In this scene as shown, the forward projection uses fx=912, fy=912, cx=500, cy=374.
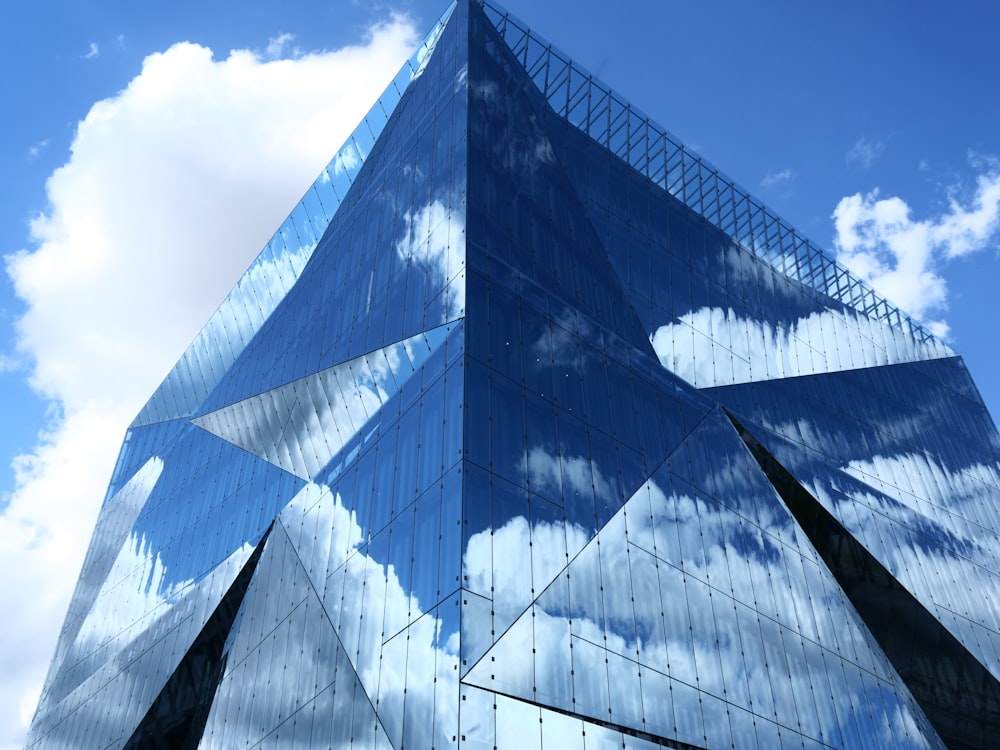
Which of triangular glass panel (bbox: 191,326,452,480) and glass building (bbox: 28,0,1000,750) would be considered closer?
glass building (bbox: 28,0,1000,750)

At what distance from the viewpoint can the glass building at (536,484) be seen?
60.0 feet

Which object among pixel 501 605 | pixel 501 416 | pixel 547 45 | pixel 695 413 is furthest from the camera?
pixel 547 45

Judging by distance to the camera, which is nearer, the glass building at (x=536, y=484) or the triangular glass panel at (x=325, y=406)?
the glass building at (x=536, y=484)

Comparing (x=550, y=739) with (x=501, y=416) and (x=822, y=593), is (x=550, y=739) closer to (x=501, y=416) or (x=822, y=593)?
(x=501, y=416)

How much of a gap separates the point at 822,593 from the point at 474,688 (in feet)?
49.1

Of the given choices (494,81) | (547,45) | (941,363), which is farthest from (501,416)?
(941,363)

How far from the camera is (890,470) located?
3484 centimetres

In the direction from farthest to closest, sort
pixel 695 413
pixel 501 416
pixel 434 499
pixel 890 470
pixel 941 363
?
pixel 941 363 < pixel 890 470 < pixel 695 413 < pixel 501 416 < pixel 434 499

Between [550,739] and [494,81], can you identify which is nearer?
[550,739]

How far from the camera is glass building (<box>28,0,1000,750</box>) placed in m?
18.3

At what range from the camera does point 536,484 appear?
19.4 metres

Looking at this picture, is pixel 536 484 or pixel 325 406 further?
pixel 325 406

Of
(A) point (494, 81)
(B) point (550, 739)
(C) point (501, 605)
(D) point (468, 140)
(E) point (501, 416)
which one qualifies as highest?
(A) point (494, 81)

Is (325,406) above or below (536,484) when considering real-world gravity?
above
